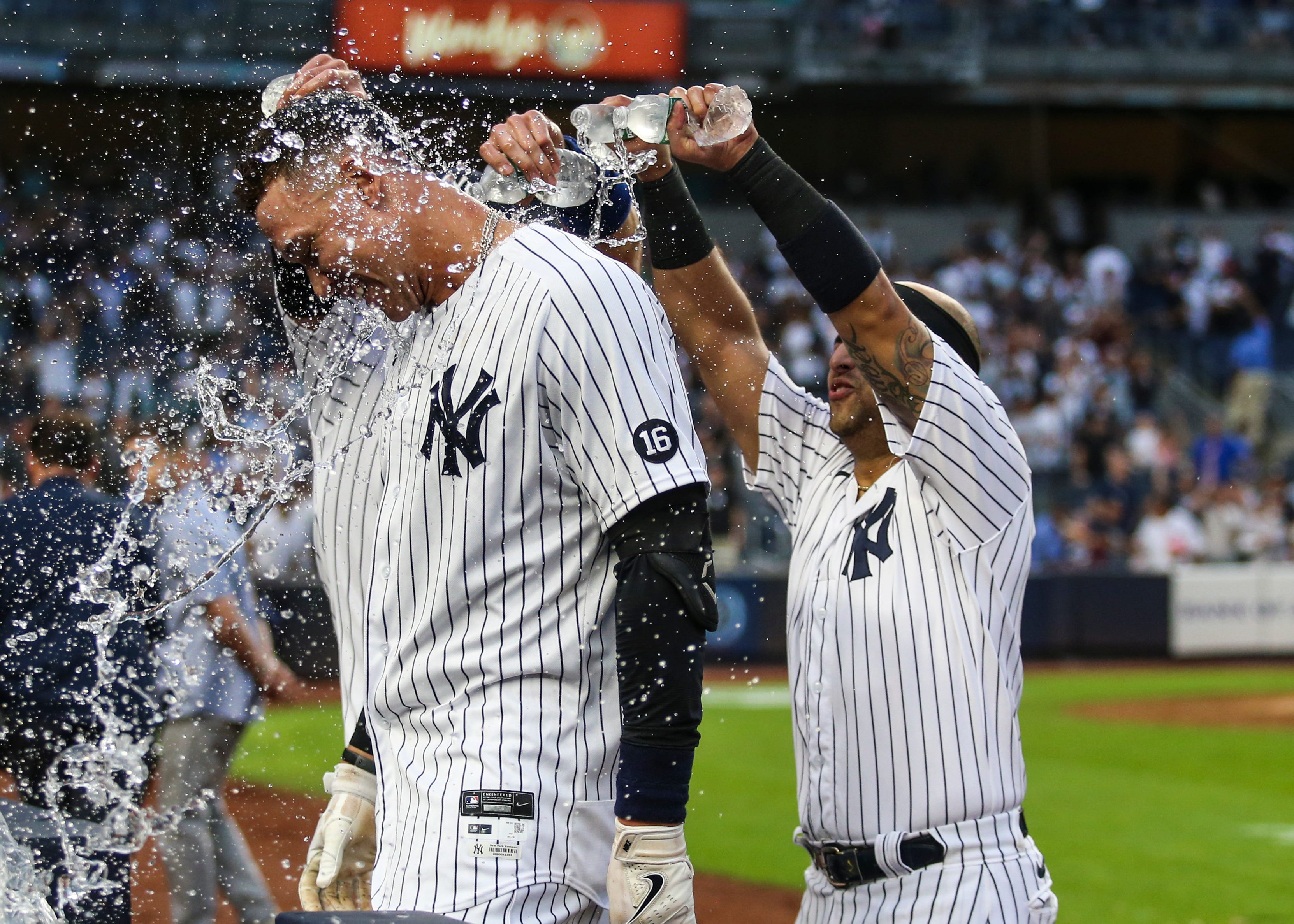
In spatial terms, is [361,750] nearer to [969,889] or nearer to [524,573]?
[524,573]

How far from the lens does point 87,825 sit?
3643 millimetres

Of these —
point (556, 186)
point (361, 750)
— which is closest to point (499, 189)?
point (556, 186)

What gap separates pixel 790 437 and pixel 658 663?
123 centimetres

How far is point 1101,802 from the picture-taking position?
8406 millimetres

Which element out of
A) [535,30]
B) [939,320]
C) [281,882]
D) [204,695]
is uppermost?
[535,30]

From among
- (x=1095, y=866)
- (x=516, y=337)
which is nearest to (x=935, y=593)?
(x=516, y=337)

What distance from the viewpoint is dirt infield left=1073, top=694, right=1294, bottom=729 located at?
11.3 metres

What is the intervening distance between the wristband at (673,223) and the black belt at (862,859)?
1154 millimetres

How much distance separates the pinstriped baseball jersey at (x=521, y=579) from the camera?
191 cm

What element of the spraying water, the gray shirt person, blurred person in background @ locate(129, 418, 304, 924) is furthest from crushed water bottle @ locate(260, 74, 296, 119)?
blurred person in background @ locate(129, 418, 304, 924)

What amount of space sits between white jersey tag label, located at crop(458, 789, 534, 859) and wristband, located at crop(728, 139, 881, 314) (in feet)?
3.18

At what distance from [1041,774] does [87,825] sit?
6758 mm

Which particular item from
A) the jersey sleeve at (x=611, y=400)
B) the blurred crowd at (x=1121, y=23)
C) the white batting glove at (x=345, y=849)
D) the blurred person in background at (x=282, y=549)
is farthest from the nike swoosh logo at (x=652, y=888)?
the blurred crowd at (x=1121, y=23)

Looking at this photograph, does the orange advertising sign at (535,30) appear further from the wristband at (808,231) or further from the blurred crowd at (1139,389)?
the wristband at (808,231)
